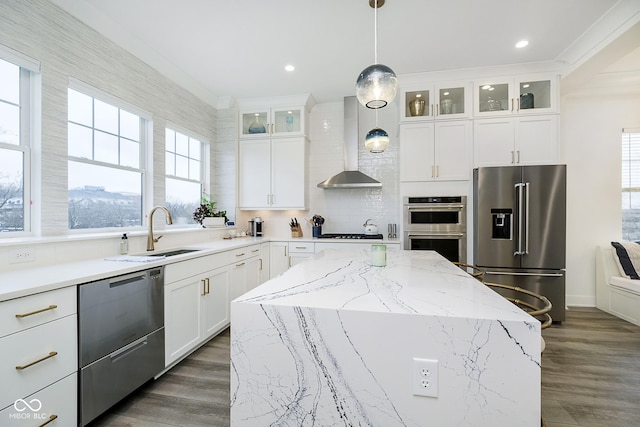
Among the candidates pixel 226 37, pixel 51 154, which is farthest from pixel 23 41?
pixel 226 37

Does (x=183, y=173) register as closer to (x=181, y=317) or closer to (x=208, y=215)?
(x=208, y=215)

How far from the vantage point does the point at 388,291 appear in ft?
4.08

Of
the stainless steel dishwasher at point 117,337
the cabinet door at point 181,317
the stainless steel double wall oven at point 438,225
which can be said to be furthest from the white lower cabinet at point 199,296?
the stainless steel double wall oven at point 438,225

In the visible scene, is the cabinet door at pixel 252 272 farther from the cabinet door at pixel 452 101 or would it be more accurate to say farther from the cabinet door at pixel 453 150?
the cabinet door at pixel 452 101

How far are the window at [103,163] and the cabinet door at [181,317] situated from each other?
0.98 metres

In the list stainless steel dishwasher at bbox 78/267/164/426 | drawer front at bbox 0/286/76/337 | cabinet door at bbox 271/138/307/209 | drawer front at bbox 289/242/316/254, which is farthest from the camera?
cabinet door at bbox 271/138/307/209

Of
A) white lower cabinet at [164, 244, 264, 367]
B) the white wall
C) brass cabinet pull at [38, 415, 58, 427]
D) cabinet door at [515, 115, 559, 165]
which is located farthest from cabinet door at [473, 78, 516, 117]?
brass cabinet pull at [38, 415, 58, 427]

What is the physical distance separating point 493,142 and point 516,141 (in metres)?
0.24

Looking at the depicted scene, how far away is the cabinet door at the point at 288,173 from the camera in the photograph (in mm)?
4094

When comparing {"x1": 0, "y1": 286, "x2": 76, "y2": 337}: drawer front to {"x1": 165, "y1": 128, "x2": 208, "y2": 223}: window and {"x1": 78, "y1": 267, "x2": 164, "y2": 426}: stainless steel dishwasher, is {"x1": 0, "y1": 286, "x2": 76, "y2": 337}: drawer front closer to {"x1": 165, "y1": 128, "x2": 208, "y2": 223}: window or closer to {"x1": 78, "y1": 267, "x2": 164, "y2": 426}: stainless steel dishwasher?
{"x1": 78, "y1": 267, "x2": 164, "y2": 426}: stainless steel dishwasher

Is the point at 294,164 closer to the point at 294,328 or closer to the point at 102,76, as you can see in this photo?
the point at 102,76

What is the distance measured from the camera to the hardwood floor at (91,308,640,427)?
5.57 feet

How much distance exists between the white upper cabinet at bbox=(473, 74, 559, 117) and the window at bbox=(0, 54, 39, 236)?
13.7 feet

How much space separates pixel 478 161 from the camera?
3387 mm
